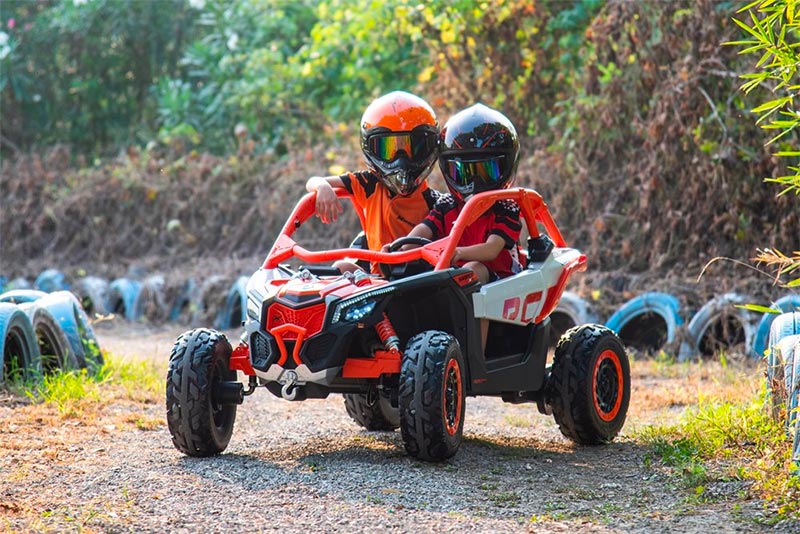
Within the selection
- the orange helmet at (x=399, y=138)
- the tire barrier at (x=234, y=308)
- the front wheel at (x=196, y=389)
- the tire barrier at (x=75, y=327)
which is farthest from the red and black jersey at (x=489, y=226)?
the tire barrier at (x=234, y=308)

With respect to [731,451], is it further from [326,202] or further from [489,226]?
[326,202]

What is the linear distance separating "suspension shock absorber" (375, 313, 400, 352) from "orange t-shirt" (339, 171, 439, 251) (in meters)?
0.88

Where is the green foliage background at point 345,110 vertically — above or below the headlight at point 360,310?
above

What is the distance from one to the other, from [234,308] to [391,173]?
21.5 ft

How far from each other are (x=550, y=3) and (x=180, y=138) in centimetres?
579

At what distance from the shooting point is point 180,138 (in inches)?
642

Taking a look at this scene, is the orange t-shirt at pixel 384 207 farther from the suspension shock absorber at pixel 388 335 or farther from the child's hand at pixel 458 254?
the suspension shock absorber at pixel 388 335

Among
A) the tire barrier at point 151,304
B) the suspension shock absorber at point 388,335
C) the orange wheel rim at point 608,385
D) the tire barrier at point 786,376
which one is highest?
the suspension shock absorber at point 388,335

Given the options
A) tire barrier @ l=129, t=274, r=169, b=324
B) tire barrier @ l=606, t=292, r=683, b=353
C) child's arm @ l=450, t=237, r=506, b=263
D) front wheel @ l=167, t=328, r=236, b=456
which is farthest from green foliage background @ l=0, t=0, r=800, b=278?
front wheel @ l=167, t=328, r=236, b=456

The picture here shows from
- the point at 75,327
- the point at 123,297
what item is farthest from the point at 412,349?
the point at 123,297

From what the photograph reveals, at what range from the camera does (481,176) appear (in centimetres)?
612

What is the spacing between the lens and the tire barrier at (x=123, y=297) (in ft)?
43.0

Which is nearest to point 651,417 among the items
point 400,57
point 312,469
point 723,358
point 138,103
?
point 723,358

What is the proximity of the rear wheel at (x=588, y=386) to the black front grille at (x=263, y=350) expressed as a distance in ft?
4.95
